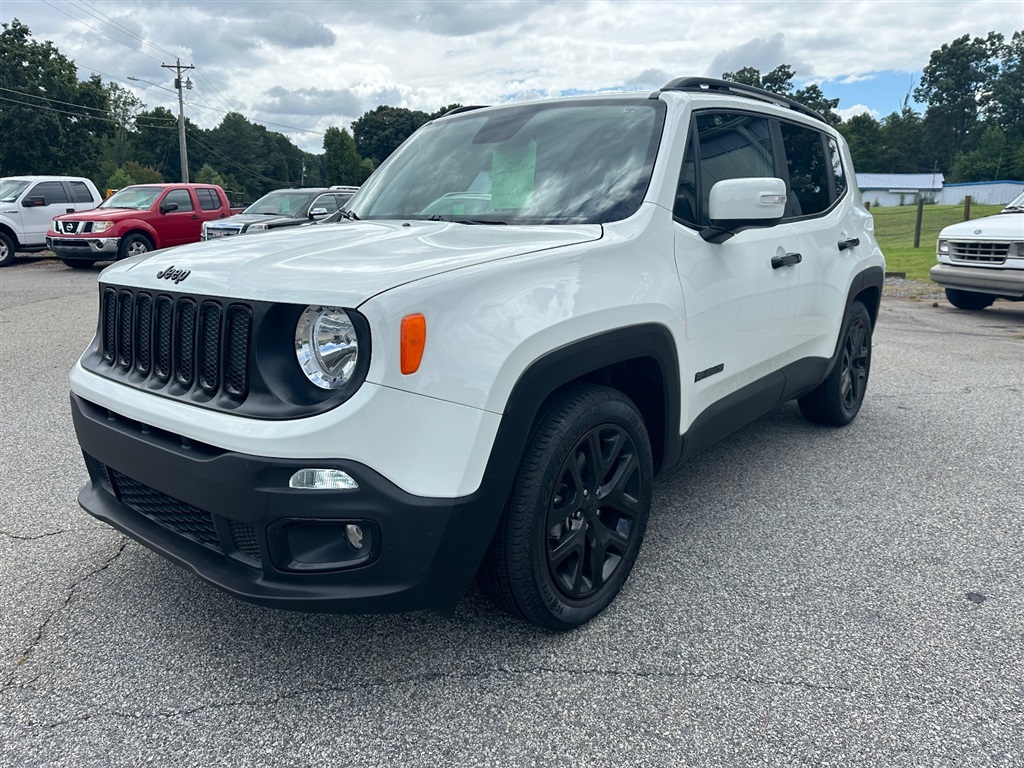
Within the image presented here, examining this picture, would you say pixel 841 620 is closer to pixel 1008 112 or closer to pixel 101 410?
pixel 101 410

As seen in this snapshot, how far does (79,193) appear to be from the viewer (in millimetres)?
16406

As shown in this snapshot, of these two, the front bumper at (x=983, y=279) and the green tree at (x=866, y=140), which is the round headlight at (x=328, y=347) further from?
the green tree at (x=866, y=140)

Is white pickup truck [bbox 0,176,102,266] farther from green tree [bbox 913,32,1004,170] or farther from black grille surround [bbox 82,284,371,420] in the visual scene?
green tree [bbox 913,32,1004,170]

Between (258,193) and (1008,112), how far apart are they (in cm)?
10069

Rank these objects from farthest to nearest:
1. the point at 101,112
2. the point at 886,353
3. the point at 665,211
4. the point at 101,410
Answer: the point at 101,112 < the point at 886,353 < the point at 665,211 < the point at 101,410

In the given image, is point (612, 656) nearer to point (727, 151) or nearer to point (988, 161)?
point (727, 151)

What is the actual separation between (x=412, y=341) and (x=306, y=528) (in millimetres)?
602

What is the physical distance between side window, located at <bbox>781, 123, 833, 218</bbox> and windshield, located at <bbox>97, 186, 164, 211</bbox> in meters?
14.0

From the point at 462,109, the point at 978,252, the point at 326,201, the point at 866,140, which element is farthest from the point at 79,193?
the point at 866,140

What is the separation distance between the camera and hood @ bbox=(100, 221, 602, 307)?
2.14 metres

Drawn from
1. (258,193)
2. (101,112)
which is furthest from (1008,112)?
(101,112)

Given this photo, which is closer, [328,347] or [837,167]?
[328,347]

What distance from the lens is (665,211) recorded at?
2.97 m

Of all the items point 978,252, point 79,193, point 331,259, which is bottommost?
point 978,252
